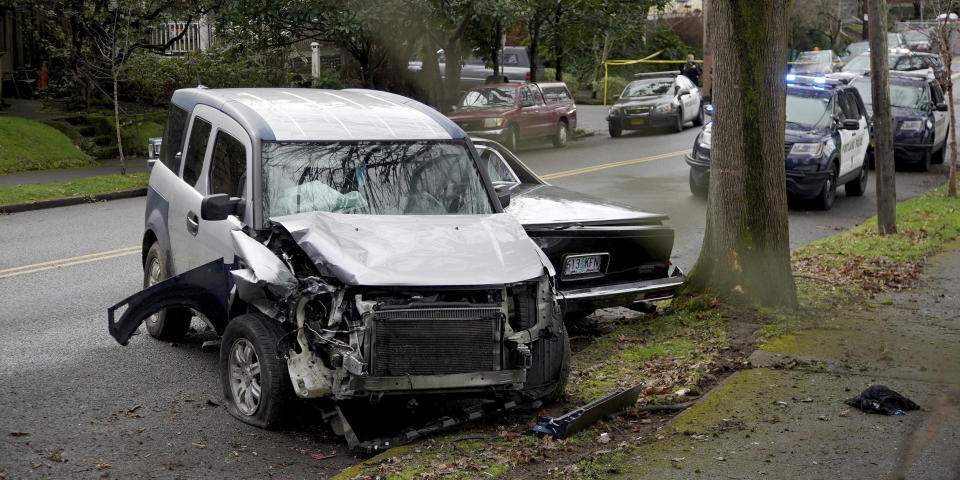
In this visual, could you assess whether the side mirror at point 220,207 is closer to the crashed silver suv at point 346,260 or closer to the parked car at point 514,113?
the crashed silver suv at point 346,260

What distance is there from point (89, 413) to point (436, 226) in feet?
8.01

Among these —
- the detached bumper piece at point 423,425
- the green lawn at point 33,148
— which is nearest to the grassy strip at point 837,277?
the detached bumper piece at point 423,425

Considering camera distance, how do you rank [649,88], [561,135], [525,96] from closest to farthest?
[525,96] < [561,135] < [649,88]

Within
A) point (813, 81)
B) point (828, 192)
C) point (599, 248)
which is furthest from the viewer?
point (813, 81)

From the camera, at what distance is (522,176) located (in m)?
9.79

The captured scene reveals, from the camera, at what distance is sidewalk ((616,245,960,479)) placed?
5352mm

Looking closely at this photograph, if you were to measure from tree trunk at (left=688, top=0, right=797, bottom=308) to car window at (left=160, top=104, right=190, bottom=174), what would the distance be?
4.39 meters

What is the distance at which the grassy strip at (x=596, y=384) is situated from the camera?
5.39 metres

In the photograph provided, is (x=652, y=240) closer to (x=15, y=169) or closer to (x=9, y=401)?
(x=9, y=401)

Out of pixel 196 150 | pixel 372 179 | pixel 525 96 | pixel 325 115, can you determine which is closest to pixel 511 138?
pixel 525 96

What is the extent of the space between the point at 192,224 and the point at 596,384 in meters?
3.06

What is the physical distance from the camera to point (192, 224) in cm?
731

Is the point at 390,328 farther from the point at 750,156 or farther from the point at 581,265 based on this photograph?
the point at 750,156

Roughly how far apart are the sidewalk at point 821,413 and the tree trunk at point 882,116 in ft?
14.3
